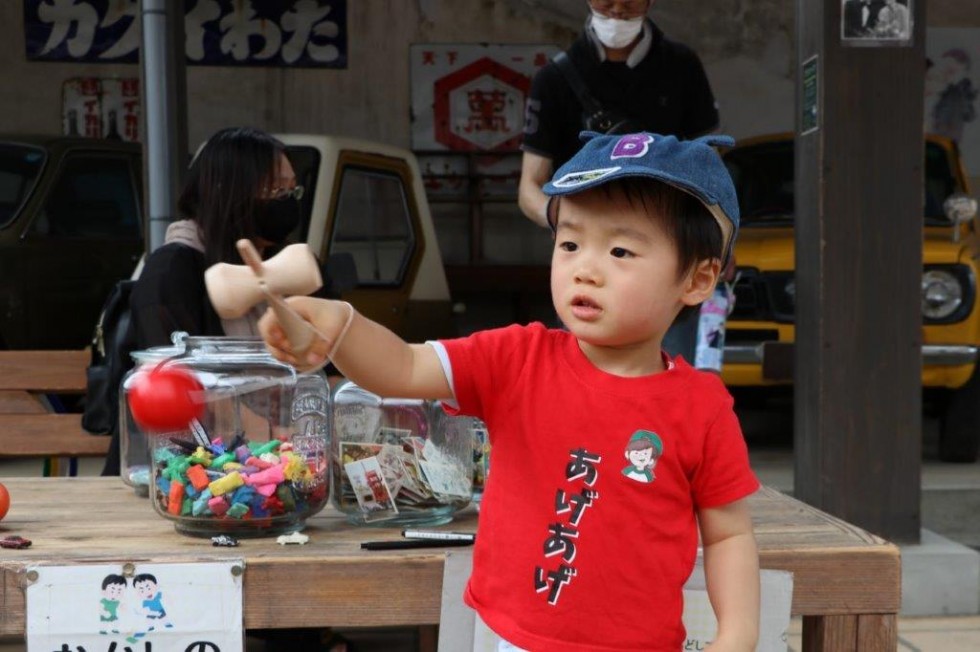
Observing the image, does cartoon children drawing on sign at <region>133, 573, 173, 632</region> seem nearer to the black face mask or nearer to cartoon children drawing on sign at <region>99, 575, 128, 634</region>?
cartoon children drawing on sign at <region>99, 575, 128, 634</region>

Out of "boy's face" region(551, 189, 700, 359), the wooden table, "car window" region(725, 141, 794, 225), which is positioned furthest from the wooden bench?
"car window" region(725, 141, 794, 225)

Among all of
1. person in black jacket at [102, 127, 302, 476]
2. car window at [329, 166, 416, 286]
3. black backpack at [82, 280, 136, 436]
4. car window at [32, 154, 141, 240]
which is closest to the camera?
person in black jacket at [102, 127, 302, 476]

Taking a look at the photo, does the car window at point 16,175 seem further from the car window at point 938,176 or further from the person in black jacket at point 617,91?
the car window at point 938,176

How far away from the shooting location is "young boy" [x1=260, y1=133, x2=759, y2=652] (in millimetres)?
1608

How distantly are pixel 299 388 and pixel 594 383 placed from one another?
651mm

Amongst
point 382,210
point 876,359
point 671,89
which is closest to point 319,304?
point 671,89

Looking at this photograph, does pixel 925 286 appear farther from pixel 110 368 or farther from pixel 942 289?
pixel 110 368

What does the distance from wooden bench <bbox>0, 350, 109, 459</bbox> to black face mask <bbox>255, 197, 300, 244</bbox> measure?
96 centimetres

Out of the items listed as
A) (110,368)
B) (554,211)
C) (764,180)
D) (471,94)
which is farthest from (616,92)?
(471,94)

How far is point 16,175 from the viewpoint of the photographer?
7.01 meters

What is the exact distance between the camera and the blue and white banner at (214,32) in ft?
31.9

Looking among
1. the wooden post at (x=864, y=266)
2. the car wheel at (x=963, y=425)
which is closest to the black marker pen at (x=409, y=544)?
the wooden post at (x=864, y=266)

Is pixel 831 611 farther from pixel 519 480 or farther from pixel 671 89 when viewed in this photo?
pixel 671 89

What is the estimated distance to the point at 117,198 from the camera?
24.4 feet
